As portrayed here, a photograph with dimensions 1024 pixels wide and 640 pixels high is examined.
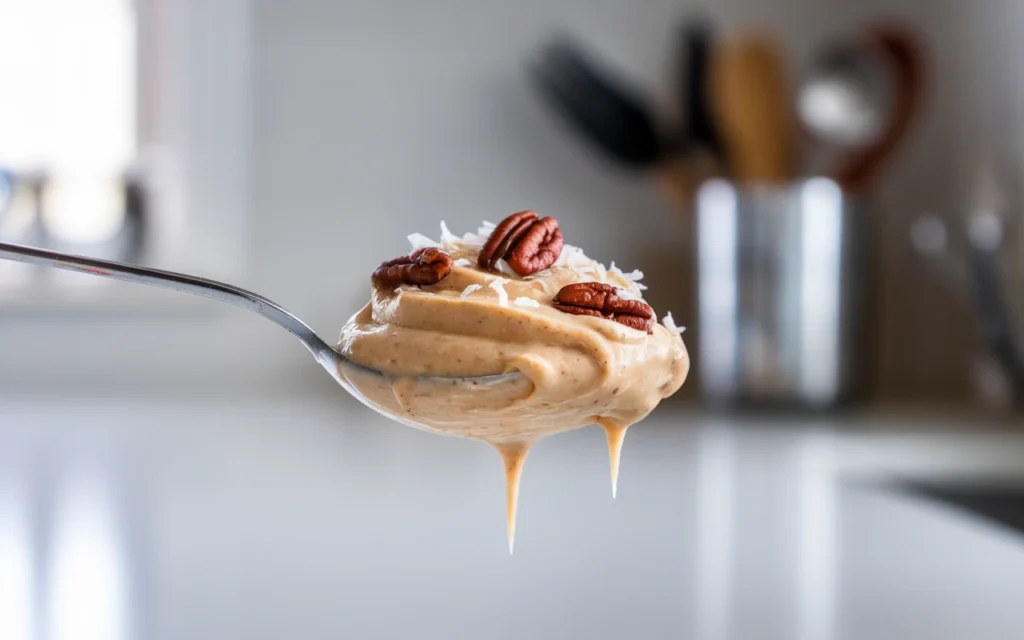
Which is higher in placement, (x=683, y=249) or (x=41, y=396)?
(x=683, y=249)

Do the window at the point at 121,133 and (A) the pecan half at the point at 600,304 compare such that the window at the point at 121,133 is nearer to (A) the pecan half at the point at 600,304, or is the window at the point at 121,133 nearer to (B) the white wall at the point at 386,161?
(B) the white wall at the point at 386,161

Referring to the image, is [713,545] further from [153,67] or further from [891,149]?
[153,67]

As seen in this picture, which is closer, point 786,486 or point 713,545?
point 713,545

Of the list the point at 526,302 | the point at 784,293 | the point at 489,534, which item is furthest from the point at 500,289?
the point at 784,293

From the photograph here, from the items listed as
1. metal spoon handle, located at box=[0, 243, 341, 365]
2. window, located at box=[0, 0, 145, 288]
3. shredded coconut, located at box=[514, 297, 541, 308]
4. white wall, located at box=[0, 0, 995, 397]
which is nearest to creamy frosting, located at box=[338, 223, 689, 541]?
shredded coconut, located at box=[514, 297, 541, 308]

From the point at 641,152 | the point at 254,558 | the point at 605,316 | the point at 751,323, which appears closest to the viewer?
the point at 605,316

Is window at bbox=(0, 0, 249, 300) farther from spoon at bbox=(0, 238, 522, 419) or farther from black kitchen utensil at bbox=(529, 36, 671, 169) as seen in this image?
spoon at bbox=(0, 238, 522, 419)

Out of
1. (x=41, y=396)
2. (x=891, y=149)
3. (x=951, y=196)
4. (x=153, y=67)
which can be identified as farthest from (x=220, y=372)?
(x=951, y=196)
